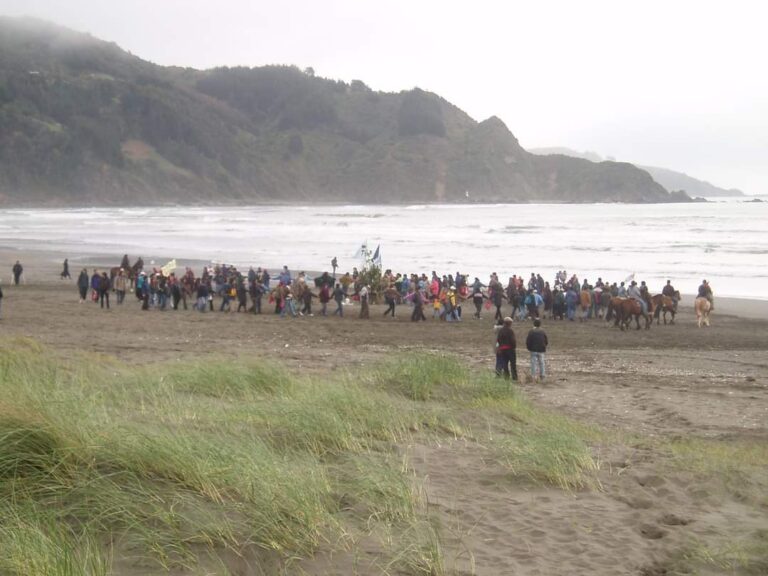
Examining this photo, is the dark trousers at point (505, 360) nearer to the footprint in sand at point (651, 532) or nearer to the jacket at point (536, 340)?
the jacket at point (536, 340)

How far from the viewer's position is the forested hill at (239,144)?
13150cm

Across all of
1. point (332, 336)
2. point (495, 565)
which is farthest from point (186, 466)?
point (332, 336)

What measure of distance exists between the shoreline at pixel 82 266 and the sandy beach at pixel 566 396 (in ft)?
0.76

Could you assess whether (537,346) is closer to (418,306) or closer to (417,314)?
(418,306)

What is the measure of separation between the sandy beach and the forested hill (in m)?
110

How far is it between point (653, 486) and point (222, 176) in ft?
484

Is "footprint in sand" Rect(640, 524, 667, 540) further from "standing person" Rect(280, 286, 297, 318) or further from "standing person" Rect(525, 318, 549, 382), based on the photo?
"standing person" Rect(280, 286, 297, 318)

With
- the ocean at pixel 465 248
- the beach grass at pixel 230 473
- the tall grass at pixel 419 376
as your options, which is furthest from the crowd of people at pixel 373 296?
the beach grass at pixel 230 473

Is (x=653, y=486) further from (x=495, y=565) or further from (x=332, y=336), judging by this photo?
(x=332, y=336)

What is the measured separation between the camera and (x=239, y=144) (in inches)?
6442

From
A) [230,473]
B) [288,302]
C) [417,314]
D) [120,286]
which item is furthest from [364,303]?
[230,473]

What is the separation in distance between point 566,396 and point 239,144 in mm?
158009

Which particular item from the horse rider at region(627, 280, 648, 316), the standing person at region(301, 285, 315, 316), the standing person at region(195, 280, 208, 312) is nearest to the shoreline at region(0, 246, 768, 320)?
the horse rider at region(627, 280, 648, 316)

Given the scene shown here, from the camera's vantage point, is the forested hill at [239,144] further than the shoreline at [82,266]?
Yes
